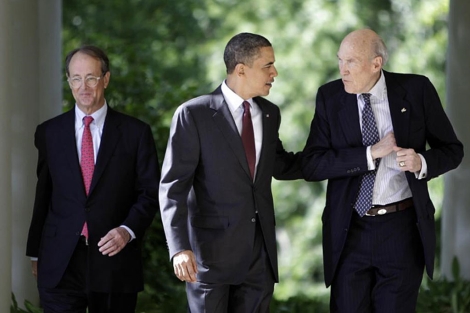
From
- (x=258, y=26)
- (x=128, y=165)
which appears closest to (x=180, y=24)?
(x=258, y=26)

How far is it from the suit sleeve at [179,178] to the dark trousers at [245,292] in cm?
28

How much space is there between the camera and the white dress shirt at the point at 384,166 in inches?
237

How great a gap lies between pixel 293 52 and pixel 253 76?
1264 cm

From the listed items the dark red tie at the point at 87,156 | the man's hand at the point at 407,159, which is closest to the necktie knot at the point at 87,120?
the dark red tie at the point at 87,156

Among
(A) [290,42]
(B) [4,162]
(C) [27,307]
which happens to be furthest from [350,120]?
(A) [290,42]

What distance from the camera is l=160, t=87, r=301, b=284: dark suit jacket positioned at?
5781 millimetres

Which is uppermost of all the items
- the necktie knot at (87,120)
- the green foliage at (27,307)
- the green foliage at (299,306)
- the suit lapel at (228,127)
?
the necktie knot at (87,120)

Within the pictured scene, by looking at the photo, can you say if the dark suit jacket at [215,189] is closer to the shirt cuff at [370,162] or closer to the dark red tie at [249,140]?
the dark red tie at [249,140]

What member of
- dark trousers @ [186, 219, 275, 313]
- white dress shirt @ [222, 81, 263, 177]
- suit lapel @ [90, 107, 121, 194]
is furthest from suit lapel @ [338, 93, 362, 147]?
suit lapel @ [90, 107, 121, 194]

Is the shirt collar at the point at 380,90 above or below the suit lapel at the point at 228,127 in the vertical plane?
above

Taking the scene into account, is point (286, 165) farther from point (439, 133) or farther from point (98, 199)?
point (98, 199)

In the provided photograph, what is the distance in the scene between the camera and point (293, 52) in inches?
723

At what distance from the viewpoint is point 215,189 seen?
580 cm

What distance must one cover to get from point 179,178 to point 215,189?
201 mm
